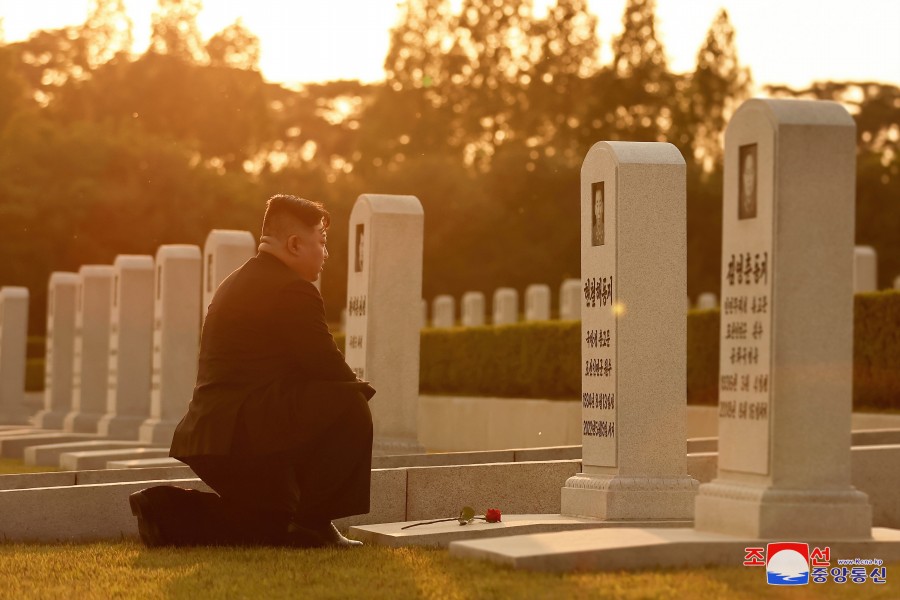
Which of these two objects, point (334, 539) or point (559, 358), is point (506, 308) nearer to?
point (559, 358)

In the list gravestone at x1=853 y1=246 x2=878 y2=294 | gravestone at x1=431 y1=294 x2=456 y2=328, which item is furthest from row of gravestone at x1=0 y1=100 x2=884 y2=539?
gravestone at x1=431 y1=294 x2=456 y2=328

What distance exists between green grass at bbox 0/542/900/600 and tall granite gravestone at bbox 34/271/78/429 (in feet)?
53.7

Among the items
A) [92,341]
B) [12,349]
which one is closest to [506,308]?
[12,349]

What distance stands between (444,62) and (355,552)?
53648 millimetres

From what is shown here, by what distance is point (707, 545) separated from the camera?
6.88 metres

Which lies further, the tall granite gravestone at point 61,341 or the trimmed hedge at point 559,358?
the tall granite gravestone at point 61,341

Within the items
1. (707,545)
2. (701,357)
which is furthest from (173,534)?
(701,357)

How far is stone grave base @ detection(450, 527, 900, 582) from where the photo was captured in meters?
6.70

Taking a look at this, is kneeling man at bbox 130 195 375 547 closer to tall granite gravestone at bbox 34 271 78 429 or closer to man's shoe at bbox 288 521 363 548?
man's shoe at bbox 288 521 363 548

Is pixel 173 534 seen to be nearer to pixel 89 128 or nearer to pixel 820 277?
pixel 820 277

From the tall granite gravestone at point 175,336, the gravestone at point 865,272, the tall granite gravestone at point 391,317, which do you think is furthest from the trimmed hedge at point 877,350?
the gravestone at point 865,272

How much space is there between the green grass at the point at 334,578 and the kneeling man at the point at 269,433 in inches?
9.5

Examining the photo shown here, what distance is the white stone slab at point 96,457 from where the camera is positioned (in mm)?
14305

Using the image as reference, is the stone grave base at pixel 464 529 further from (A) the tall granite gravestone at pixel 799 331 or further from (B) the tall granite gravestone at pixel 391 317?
(B) the tall granite gravestone at pixel 391 317
